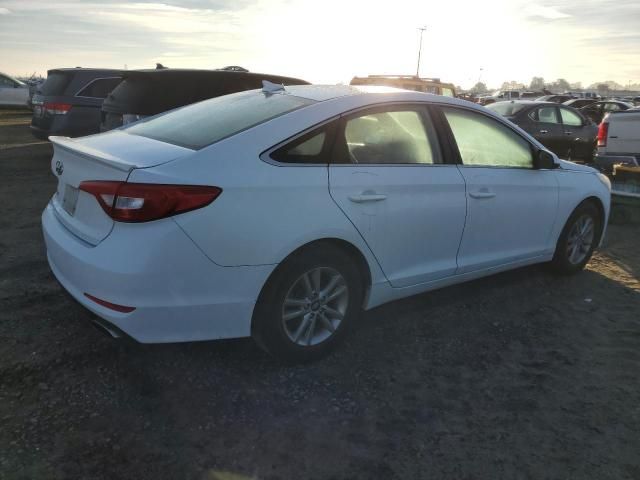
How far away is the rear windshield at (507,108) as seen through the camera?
11.7 metres

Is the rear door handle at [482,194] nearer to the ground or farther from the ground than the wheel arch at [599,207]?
farther from the ground

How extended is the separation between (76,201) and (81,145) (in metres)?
0.42

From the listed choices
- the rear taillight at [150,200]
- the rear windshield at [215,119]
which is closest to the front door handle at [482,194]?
the rear windshield at [215,119]

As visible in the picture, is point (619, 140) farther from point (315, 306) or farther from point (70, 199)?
point (70, 199)

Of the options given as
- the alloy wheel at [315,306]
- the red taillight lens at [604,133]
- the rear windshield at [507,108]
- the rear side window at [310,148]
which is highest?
the rear windshield at [507,108]

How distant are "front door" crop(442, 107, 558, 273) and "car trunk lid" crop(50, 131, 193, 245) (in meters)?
2.02

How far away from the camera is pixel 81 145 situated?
3191 mm

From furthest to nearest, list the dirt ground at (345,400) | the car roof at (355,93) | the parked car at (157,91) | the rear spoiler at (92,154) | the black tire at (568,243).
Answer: the parked car at (157,91) < the black tire at (568,243) < the car roof at (355,93) < the rear spoiler at (92,154) < the dirt ground at (345,400)

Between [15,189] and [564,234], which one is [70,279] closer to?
[564,234]

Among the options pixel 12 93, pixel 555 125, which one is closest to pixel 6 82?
pixel 12 93

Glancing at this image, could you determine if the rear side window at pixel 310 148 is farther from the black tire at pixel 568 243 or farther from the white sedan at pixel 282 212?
the black tire at pixel 568 243

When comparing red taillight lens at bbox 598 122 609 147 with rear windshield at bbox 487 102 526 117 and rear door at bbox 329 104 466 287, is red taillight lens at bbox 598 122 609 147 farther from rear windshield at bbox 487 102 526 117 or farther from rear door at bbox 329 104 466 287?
rear door at bbox 329 104 466 287

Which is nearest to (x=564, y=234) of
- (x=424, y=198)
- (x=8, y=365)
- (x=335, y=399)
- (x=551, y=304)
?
(x=551, y=304)

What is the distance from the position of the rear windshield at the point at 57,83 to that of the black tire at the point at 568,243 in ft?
31.1
